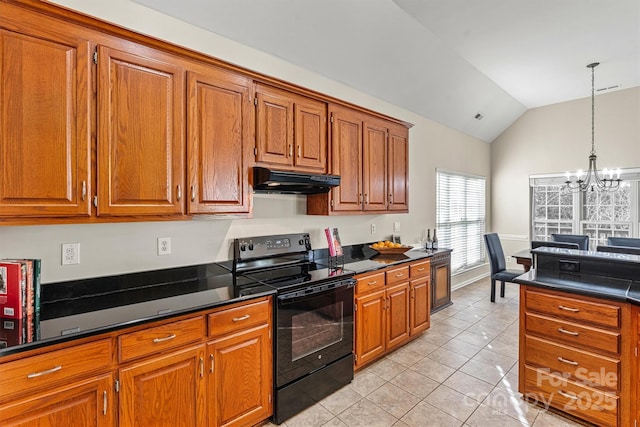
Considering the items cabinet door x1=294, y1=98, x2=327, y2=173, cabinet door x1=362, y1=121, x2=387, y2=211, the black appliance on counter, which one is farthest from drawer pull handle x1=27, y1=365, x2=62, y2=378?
cabinet door x1=362, y1=121, x2=387, y2=211

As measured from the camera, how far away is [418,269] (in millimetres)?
3328

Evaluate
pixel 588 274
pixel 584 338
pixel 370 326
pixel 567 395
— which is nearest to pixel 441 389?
pixel 370 326

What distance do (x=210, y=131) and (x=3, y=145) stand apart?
1.01m

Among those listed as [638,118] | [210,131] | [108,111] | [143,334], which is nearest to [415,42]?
[210,131]

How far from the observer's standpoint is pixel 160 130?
190 centimetres

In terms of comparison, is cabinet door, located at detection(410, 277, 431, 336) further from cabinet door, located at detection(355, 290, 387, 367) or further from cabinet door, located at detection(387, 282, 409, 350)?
cabinet door, located at detection(355, 290, 387, 367)

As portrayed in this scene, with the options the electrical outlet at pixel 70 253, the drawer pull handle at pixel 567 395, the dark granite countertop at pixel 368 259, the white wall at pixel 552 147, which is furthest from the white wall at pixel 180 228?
the white wall at pixel 552 147

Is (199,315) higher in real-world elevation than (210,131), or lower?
lower

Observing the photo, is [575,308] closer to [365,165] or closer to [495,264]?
[365,165]

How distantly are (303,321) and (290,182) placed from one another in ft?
3.34

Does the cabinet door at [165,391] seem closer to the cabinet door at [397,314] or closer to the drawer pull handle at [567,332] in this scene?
the cabinet door at [397,314]

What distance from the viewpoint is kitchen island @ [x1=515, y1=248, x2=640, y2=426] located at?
1.90 metres

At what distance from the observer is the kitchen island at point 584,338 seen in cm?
190

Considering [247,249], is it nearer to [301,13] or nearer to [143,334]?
[143,334]
